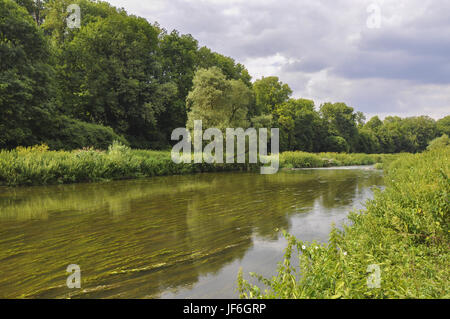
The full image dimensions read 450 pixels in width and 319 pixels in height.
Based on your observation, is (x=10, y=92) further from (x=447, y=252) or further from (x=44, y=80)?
(x=447, y=252)

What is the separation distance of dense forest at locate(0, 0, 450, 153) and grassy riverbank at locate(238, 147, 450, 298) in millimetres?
21461

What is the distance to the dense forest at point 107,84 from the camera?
21797mm

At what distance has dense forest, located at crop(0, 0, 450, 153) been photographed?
21.8 metres

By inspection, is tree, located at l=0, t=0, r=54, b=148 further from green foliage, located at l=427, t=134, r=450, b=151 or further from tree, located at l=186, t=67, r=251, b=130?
green foliage, located at l=427, t=134, r=450, b=151

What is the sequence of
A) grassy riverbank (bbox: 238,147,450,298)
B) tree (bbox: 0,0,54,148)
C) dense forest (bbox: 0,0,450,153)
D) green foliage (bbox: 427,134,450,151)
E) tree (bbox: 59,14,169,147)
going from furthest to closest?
1. tree (bbox: 59,14,169,147)
2. dense forest (bbox: 0,0,450,153)
3. tree (bbox: 0,0,54,148)
4. green foliage (bbox: 427,134,450,151)
5. grassy riverbank (bbox: 238,147,450,298)

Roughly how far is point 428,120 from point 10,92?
108638 mm

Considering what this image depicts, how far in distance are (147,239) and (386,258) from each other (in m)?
4.12

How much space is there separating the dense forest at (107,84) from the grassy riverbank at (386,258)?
2146 centimetres

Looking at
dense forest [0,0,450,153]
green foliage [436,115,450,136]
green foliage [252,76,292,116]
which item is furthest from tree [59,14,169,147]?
green foliage [436,115,450,136]

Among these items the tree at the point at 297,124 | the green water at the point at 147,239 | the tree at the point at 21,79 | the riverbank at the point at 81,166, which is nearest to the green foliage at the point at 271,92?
the tree at the point at 297,124

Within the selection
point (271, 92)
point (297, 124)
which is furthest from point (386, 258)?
point (297, 124)

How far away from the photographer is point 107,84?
32.0m

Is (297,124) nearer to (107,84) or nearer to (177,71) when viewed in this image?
(177,71)

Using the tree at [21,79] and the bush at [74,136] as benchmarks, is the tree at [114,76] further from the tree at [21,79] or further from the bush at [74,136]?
the tree at [21,79]
